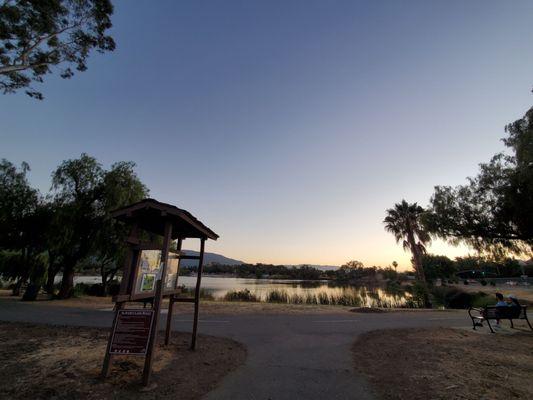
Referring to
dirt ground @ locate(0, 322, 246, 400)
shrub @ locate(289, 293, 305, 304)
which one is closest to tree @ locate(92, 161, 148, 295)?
dirt ground @ locate(0, 322, 246, 400)

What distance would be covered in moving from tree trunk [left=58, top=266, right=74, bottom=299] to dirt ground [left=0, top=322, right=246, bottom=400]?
12.2 meters

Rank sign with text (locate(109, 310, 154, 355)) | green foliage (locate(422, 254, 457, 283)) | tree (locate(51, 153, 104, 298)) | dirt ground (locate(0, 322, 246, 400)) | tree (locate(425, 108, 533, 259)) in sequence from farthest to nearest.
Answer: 1. green foliage (locate(422, 254, 457, 283))
2. tree (locate(51, 153, 104, 298))
3. tree (locate(425, 108, 533, 259))
4. sign with text (locate(109, 310, 154, 355))
5. dirt ground (locate(0, 322, 246, 400))

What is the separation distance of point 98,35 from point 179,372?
15854 mm

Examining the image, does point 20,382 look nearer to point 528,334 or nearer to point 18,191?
point 528,334

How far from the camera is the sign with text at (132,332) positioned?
15.3 feet

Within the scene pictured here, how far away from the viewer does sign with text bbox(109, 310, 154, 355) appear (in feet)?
15.3

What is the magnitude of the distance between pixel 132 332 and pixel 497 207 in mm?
17818

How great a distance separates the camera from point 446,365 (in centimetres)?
529

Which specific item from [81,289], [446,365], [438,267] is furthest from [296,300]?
[438,267]

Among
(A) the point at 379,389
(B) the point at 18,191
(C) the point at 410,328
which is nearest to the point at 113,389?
(A) the point at 379,389

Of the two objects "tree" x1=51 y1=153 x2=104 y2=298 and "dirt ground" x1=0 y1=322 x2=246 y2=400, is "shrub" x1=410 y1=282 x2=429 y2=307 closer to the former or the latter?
"dirt ground" x1=0 y1=322 x2=246 y2=400

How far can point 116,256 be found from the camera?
18969mm

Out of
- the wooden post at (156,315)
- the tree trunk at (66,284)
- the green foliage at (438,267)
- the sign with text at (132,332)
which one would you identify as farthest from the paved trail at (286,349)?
the green foliage at (438,267)

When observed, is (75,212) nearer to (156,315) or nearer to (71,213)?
(71,213)
